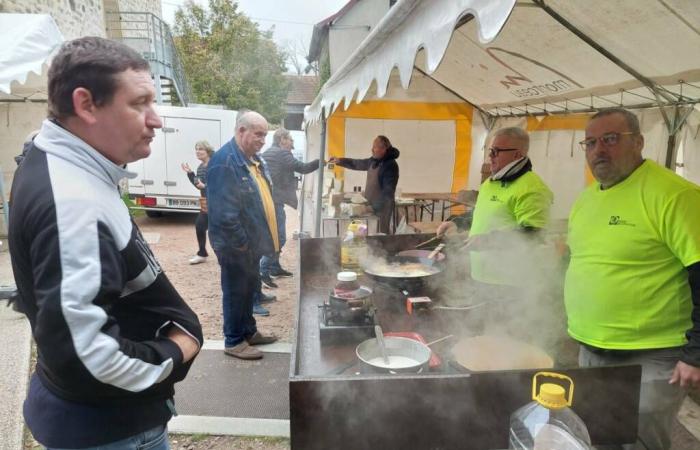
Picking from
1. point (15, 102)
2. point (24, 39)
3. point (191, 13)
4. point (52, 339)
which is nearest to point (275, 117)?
point (191, 13)

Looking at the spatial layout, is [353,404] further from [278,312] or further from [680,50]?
[278,312]

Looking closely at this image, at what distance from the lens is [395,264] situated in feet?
9.57

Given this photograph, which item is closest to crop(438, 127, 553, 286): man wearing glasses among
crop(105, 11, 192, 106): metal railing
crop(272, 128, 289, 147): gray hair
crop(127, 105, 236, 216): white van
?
crop(272, 128, 289, 147): gray hair

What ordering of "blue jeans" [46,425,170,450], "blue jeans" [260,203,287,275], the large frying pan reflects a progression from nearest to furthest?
"blue jeans" [46,425,170,450] → the large frying pan → "blue jeans" [260,203,287,275]

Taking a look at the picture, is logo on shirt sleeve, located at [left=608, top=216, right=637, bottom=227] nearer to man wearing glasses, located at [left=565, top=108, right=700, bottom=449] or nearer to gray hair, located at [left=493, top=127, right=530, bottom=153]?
man wearing glasses, located at [left=565, top=108, right=700, bottom=449]

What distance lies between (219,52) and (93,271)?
2539cm

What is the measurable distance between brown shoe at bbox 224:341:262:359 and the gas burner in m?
1.91

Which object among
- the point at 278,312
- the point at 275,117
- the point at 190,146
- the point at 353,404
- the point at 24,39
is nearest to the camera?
the point at 353,404

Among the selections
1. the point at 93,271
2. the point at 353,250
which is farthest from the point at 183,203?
the point at 93,271

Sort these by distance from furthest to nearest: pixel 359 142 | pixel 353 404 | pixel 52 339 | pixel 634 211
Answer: pixel 359 142 < pixel 634 211 < pixel 353 404 < pixel 52 339

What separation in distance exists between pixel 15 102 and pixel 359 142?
6.23 metres

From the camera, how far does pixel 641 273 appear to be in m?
1.79

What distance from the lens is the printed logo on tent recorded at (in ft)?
12.5

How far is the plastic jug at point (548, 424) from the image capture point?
980 millimetres
